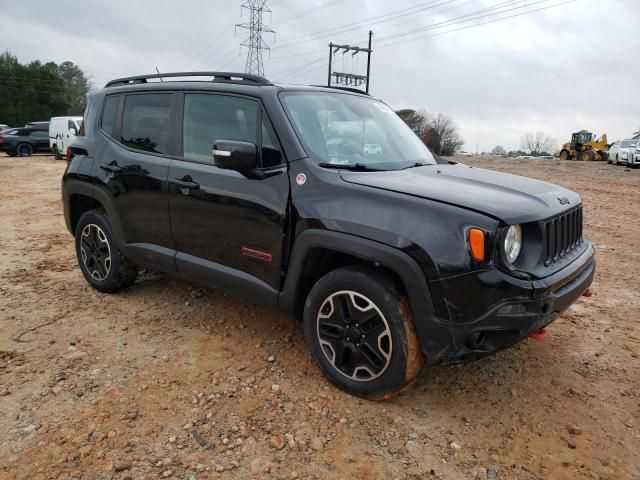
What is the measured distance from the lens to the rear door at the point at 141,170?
381cm

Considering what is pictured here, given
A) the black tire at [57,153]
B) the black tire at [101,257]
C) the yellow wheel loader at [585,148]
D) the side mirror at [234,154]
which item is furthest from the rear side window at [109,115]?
the yellow wheel loader at [585,148]

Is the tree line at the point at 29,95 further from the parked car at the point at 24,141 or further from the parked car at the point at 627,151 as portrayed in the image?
the parked car at the point at 627,151

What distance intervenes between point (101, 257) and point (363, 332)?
2.86 metres

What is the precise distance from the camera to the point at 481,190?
2.86 m

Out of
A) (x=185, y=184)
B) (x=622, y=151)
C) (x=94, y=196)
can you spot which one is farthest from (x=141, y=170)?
(x=622, y=151)

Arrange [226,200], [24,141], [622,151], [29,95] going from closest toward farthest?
[226,200]
[24,141]
[622,151]
[29,95]

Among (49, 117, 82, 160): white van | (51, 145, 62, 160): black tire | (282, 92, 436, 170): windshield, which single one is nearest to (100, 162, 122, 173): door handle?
(282, 92, 436, 170): windshield

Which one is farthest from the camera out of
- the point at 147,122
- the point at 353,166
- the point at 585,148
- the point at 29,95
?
the point at 29,95

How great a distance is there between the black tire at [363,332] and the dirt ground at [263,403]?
0.54ft

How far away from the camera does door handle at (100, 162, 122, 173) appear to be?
4113mm

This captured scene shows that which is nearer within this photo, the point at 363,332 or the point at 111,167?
the point at 363,332

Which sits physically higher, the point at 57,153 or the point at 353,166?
the point at 57,153

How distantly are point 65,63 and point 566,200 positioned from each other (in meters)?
86.7

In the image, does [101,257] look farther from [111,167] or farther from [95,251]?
[111,167]
